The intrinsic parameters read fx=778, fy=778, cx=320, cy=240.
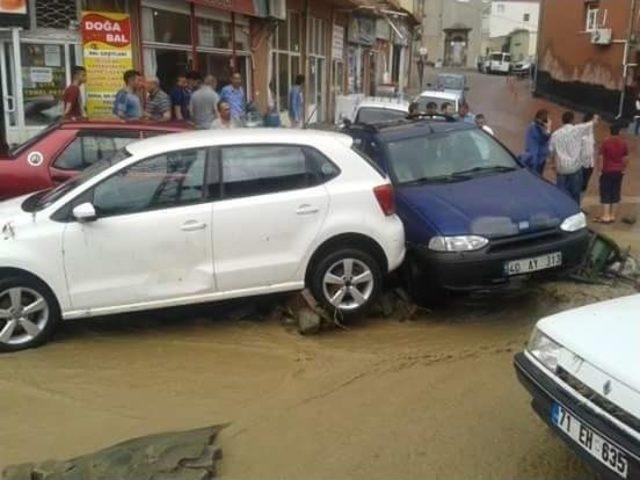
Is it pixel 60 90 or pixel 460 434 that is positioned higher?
pixel 60 90

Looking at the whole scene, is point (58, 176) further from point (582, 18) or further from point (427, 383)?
point (582, 18)

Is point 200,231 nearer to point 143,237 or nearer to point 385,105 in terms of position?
point 143,237

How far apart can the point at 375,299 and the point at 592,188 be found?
348 inches

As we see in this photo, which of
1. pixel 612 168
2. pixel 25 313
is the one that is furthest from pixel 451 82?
pixel 25 313

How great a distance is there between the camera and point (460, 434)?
436 cm

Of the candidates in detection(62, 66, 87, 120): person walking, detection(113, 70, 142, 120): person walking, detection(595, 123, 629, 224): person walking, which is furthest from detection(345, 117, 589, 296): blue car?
detection(62, 66, 87, 120): person walking

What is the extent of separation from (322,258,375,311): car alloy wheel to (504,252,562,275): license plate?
1091 mm

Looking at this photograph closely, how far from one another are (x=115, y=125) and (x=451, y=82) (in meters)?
28.4

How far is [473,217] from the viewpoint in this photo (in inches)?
247

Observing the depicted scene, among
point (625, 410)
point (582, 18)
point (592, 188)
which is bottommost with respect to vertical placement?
point (592, 188)

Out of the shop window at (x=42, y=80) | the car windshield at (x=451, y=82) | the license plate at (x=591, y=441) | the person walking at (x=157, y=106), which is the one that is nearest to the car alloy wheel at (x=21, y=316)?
the license plate at (x=591, y=441)

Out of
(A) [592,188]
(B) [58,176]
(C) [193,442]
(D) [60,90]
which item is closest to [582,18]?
(A) [592,188]

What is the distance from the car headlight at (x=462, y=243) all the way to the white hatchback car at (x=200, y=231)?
1.15 ft

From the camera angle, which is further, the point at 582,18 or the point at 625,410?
the point at 582,18
